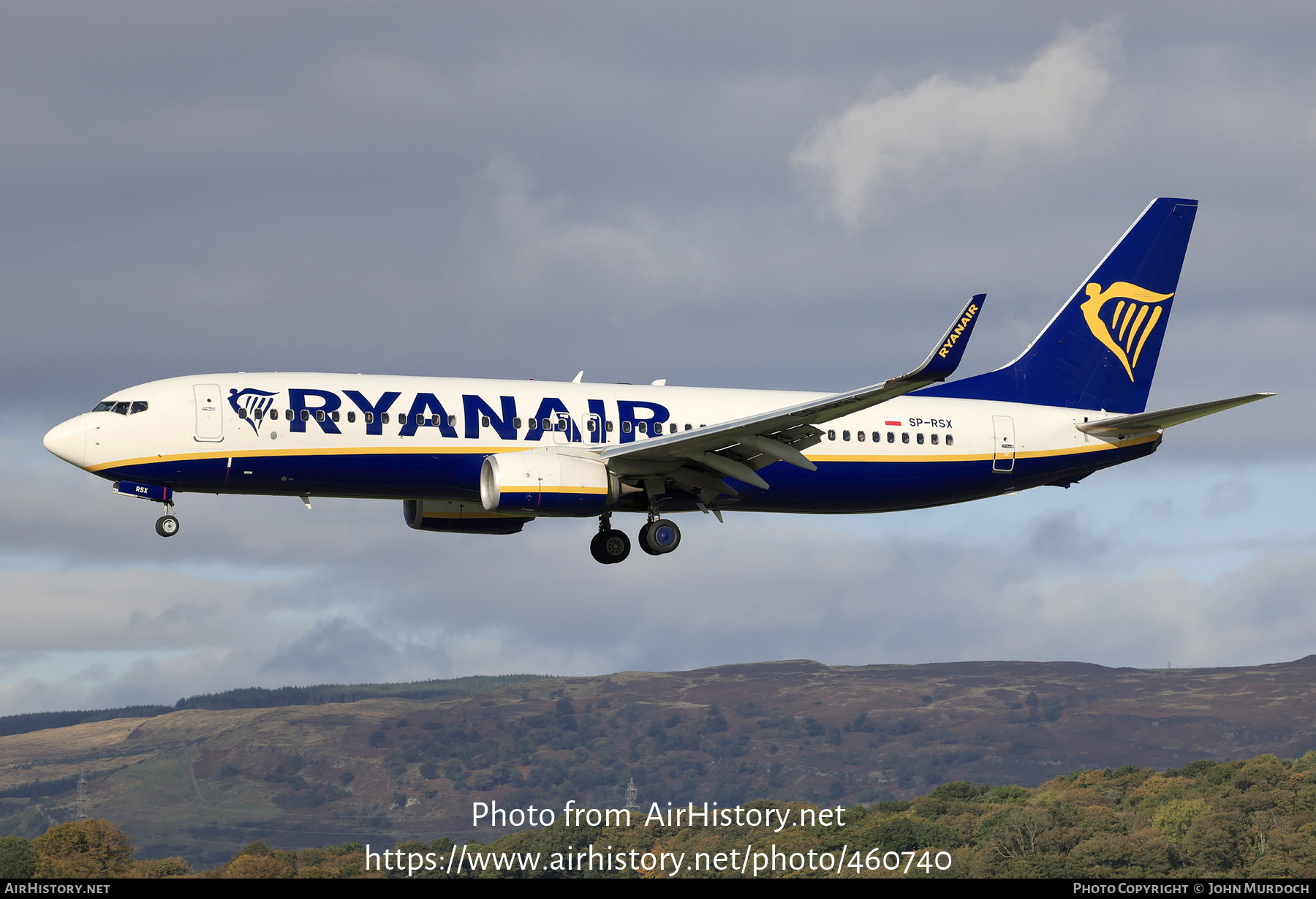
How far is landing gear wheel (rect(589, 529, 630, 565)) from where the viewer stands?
48719 mm

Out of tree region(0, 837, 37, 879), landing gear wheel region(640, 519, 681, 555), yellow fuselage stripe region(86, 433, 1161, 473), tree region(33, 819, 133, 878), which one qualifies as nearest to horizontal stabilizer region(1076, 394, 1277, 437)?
yellow fuselage stripe region(86, 433, 1161, 473)

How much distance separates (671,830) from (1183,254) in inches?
4884

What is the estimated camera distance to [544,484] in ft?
143

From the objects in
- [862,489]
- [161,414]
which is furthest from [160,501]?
[862,489]

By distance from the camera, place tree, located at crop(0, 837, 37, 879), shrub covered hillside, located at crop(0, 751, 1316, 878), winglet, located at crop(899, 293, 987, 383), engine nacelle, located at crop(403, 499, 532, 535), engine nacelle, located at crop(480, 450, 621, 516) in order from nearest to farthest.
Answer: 1. winglet, located at crop(899, 293, 987, 383)
2. engine nacelle, located at crop(480, 450, 621, 516)
3. engine nacelle, located at crop(403, 499, 532, 535)
4. tree, located at crop(0, 837, 37, 879)
5. shrub covered hillside, located at crop(0, 751, 1316, 878)

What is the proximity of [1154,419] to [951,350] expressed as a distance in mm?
15552

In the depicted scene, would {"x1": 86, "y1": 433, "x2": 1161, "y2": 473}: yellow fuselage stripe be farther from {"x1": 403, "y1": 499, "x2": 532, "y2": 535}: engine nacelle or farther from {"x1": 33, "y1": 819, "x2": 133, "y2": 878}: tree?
{"x1": 33, "y1": 819, "x2": 133, "y2": 878}: tree

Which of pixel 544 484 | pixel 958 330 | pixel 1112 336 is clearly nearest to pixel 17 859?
pixel 544 484

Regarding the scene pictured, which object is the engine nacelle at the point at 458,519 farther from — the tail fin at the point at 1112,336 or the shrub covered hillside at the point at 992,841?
the shrub covered hillside at the point at 992,841

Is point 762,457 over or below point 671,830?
over

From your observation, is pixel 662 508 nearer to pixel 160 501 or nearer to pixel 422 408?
pixel 422 408

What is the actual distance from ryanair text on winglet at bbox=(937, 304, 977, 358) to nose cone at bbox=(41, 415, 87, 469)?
2480 cm

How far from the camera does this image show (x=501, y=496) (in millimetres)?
43344

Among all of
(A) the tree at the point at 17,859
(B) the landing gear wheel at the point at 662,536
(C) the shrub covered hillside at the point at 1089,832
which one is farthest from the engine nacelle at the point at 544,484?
Result: (C) the shrub covered hillside at the point at 1089,832
